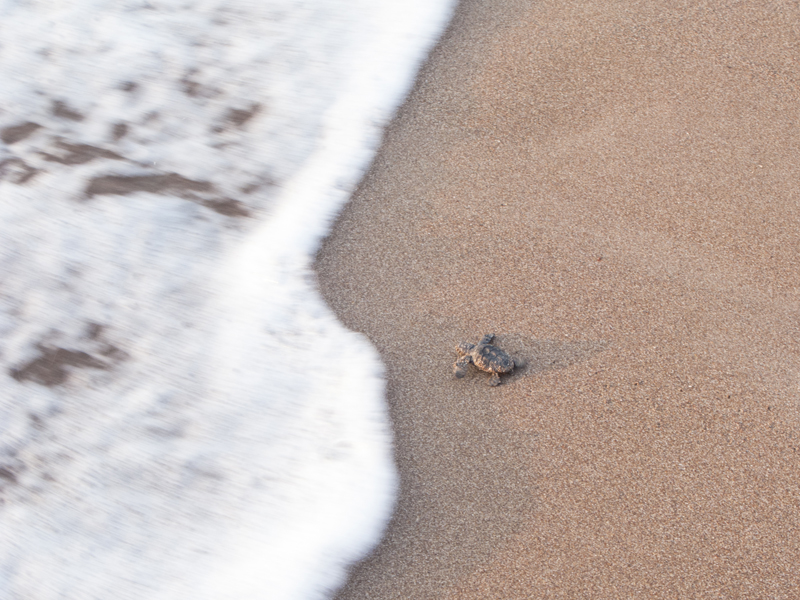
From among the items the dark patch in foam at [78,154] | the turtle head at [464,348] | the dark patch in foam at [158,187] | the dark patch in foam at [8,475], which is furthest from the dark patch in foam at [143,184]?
the turtle head at [464,348]

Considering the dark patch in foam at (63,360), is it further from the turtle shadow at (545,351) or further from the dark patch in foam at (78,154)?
the turtle shadow at (545,351)

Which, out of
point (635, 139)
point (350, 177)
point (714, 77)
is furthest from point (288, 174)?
point (714, 77)

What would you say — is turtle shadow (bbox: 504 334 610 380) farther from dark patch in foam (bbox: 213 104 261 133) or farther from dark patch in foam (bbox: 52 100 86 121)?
dark patch in foam (bbox: 52 100 86 121)

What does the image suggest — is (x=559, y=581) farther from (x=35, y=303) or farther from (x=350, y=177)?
(x=35, y=303)

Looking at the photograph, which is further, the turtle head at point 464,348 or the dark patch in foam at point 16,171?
the dark patch in foam at point 16,171

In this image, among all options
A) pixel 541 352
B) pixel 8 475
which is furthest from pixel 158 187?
pixel 541 352

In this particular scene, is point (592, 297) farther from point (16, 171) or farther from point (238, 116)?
point (16, 171)
